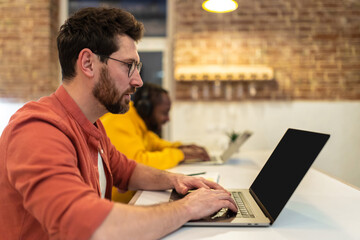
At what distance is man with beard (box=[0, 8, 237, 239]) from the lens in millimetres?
749

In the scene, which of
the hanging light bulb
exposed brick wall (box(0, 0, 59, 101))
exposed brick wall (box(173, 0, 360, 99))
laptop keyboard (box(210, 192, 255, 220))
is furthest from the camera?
exposed brick wall (box(0, 0, 59, 101))

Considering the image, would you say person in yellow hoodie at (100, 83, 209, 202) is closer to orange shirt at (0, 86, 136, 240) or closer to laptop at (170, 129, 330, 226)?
laptop at (170, 129, 330, 226)

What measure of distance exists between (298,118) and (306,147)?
2694 millimetres

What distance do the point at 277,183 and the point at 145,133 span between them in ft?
4.63

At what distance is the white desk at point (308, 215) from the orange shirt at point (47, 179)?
284 millimetres

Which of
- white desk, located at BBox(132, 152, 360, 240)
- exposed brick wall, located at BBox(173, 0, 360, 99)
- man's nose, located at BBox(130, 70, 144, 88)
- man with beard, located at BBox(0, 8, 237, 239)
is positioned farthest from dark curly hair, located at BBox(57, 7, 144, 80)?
exposed brick wall, located at BBox(173, 0, 360, 99)

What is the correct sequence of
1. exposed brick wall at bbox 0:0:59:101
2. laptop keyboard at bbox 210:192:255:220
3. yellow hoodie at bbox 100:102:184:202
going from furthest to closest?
exposed brick wall at bbox 0:0:59:101
yellow hoodie at bbox 100:102:184:202
laptop keyboard at bbox 210:192:255:220

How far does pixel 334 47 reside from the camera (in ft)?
11.5

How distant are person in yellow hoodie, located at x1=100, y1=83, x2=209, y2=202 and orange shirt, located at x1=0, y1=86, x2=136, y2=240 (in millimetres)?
832

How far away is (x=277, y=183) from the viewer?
1.07 meters

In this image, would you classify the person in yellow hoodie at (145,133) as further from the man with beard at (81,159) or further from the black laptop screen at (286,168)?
the black laptop screen at (286,168)

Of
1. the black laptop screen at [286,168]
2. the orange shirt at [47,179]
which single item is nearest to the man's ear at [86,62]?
the orange shirt at [47,179]

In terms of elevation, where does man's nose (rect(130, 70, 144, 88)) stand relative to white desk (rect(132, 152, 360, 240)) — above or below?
above

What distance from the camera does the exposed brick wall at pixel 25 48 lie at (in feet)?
12.0
